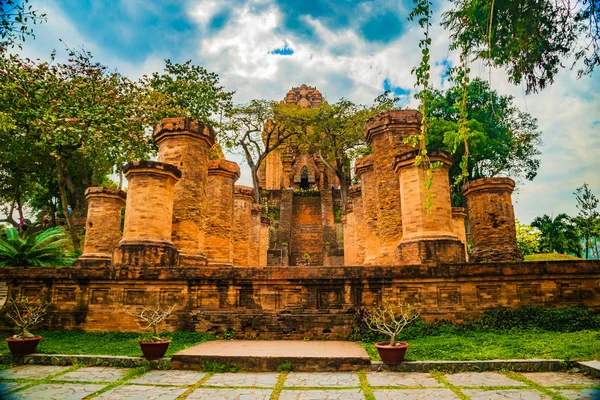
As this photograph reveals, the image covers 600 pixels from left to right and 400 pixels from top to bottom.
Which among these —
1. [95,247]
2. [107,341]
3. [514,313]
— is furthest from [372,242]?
[95,247]

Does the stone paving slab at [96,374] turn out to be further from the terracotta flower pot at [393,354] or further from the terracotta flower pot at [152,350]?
the terracotta flower pot at [393,354]

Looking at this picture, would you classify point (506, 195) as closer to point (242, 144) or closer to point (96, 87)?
point (96, 87)

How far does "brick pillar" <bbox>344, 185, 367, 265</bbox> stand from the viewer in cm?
1480

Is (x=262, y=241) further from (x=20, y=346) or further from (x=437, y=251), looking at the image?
(x=20, y=346)

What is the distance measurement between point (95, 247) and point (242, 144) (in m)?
14.3

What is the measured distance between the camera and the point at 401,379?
4824mm

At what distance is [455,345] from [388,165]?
5.82 meters

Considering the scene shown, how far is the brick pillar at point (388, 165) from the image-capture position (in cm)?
1041

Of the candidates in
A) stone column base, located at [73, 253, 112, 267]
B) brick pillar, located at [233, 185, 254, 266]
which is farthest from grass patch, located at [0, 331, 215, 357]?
brick pillar, located at [233, 185, 254, 266]

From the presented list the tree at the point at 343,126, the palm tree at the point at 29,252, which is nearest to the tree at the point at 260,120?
the tree at the point at 343,126

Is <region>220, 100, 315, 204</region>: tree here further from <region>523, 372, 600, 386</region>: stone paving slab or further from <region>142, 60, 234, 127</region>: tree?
<region>523, 372, 600, 386</region>: stone paving slab

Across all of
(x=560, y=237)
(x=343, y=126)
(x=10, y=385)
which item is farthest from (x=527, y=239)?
(x=10, y=385)

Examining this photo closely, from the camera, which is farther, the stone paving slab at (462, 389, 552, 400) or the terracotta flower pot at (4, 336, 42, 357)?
the terracotta flower pot at (4, 336, 42, 357)

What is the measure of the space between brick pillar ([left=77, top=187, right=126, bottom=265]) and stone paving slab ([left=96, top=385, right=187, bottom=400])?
35.6 ft
